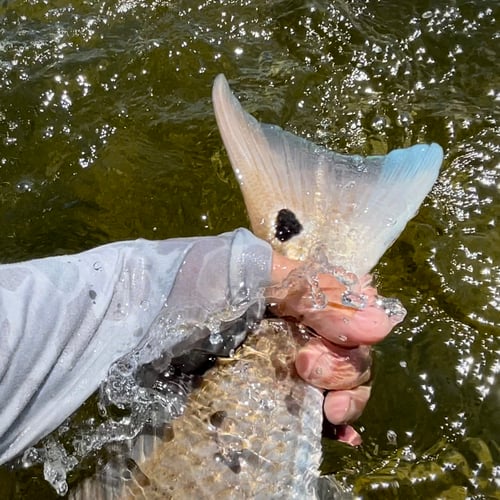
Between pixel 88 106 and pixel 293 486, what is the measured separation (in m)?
1.70

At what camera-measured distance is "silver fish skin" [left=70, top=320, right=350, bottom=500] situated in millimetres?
1900

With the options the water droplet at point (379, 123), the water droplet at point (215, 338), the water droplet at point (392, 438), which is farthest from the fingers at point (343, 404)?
the water droplet at point (379, 123)

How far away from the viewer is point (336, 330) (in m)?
1.86

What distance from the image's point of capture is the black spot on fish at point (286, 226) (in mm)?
2195

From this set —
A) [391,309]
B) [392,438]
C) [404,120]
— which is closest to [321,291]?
[391,309]

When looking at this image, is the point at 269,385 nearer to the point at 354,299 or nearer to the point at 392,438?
the point at 354,299

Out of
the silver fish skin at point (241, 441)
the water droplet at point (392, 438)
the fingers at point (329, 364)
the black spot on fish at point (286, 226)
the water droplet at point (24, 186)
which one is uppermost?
the water droplet at point (24, 186)

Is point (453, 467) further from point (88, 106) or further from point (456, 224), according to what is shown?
point (88, 106)

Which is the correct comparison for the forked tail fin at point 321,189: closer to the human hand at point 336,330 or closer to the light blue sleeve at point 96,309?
the human hand at point 336,330

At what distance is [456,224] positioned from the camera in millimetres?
2689

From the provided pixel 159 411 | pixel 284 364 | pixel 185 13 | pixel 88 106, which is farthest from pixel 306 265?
pixel 185 13

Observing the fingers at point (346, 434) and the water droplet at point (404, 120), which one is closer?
the fingers at point (346, 434)

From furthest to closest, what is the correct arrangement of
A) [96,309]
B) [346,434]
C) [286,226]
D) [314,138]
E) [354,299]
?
1. [314,138]
2. [286,226]
3. [346,434]
4. [354,299]
5. [96,309]

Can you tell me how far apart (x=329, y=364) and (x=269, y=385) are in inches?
6.3
